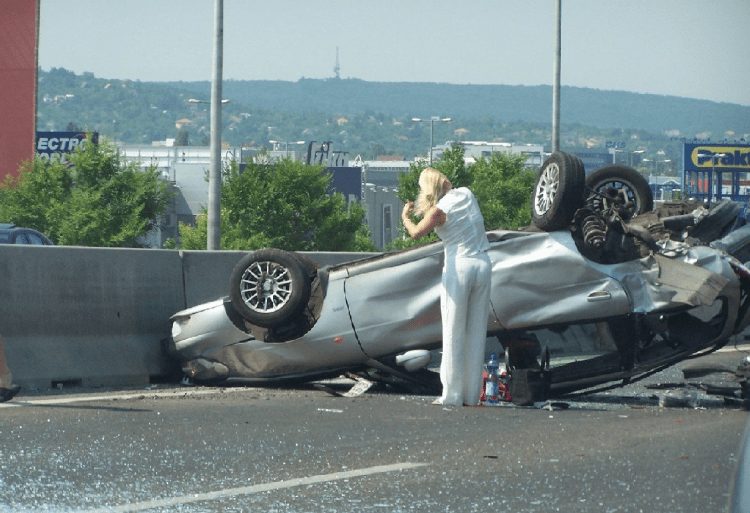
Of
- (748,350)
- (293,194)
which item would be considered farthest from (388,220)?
(748,350)

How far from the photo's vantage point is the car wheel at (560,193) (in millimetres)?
10336

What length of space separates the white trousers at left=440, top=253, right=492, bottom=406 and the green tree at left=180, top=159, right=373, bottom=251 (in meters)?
34.9

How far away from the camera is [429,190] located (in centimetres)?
1007

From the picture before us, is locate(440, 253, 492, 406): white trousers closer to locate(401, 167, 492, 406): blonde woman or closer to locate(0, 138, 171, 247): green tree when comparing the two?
locate(401, 167, 492, 406): blonde woman

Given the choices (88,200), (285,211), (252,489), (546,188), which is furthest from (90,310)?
(88,200)

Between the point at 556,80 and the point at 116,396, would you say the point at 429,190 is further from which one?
the point at 556,80

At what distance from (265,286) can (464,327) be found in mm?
1733

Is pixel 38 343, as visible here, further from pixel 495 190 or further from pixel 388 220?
pixel 388 220

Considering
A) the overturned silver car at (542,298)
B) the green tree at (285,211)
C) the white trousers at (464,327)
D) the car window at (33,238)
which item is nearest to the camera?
the white trousers at (464,327)

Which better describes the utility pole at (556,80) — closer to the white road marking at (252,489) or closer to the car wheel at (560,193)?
the car wheel at (560,193)

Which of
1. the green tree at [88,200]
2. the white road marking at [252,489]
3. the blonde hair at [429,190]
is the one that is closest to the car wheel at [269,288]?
the blonde hair at [429,190]

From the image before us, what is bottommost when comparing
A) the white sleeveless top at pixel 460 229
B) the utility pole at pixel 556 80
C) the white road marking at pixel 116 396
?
the white road marking at pixel 116 396

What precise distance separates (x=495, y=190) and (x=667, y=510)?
48.7 m

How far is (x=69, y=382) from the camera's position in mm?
10555
